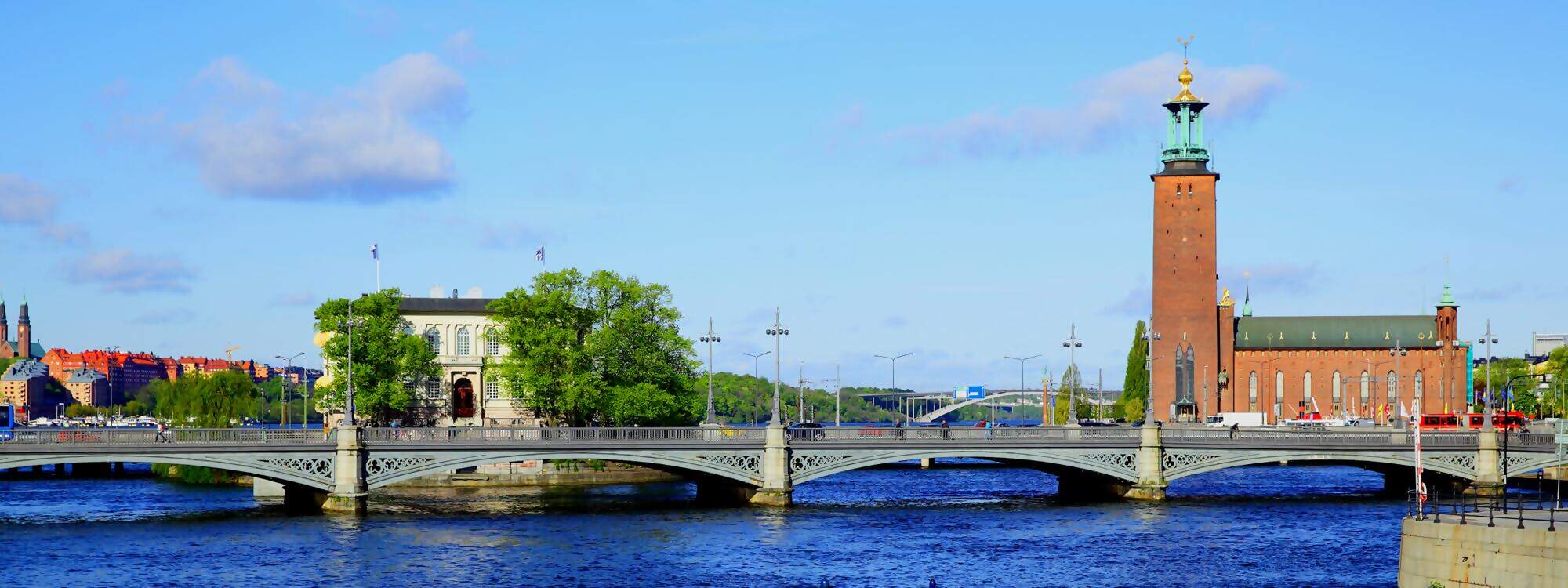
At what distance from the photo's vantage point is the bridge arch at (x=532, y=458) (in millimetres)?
77562

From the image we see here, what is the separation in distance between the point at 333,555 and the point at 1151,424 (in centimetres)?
4021

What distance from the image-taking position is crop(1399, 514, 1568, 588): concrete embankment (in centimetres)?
4053

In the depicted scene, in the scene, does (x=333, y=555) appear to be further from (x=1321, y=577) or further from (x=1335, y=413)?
(x=1335, y=413)

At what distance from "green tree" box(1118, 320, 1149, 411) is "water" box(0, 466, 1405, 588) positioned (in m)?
82.1

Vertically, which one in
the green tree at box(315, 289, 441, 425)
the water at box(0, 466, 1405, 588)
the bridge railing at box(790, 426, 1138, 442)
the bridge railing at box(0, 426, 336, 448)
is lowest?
the water at box(0, 466, 1405, 588)

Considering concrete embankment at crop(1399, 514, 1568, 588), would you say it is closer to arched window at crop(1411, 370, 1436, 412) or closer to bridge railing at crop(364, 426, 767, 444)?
bridge railing at crop(364, 426, 767, 444)

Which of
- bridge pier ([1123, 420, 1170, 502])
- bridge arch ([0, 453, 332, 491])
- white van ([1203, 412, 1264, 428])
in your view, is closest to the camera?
bridge arch ([0, 453, 332, 491])

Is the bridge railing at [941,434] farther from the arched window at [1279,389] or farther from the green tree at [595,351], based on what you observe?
the arched window at [1279,389]

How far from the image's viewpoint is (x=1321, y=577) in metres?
60.1

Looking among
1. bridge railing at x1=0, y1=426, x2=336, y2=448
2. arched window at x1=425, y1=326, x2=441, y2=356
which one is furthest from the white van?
bridge railing at x1=0, y1=426, x2=336, y2=448

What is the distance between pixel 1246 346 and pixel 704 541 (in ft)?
420

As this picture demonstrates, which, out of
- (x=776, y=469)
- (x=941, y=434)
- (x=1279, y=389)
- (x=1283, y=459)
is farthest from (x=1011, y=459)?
(x=1279, y=389)

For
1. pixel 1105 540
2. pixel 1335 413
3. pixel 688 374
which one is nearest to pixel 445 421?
pixel 688 374

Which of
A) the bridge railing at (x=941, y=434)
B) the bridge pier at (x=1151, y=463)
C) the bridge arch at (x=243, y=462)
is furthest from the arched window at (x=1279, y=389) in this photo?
the bridge arch at (x=243, y=462)
